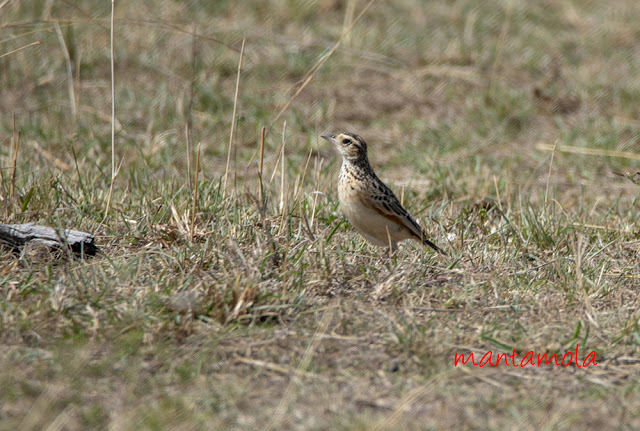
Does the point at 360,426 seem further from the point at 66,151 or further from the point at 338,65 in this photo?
the point at 338,65

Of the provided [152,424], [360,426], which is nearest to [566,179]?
[360,426]

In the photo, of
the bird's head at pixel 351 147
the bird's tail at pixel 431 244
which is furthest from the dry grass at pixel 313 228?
the bird's head at pixel 351 147

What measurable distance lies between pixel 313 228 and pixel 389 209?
1.92 feet

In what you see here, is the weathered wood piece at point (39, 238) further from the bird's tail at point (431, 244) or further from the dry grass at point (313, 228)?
the bird's tail at point (431, 244)

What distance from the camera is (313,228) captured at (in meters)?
5.67

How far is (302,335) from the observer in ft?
13.7

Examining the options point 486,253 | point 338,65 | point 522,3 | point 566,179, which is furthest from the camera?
point 522,3

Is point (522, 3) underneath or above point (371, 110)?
above

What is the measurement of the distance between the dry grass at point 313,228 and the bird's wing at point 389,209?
13 centimetres

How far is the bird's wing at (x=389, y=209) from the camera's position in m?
5.32

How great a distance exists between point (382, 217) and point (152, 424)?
8.10 feet

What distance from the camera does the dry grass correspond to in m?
3.69

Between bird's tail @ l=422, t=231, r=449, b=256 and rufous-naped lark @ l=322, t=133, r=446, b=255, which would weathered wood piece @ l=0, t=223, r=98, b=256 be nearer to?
rufous-naped lark @ l=322, t=133, r=446, b=255

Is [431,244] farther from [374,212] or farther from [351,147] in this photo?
[351,147]
